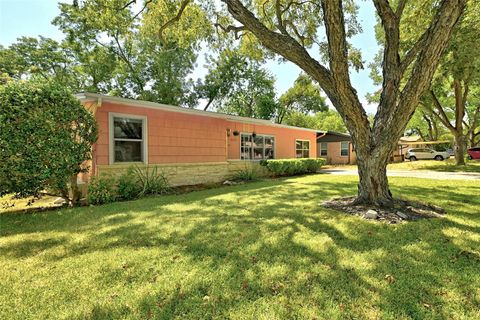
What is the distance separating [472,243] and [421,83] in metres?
2.63

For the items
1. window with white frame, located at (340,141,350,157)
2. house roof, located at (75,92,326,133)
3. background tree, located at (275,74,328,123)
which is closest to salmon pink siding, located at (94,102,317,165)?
house roof, located at (75,92,326,133)

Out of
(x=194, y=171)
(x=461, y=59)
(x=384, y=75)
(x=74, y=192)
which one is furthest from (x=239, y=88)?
(x=384, y=75)

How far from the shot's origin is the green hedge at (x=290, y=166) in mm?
12469

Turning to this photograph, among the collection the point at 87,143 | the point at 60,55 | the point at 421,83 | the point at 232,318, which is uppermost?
the point at 60,55

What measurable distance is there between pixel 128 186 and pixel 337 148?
2074cm

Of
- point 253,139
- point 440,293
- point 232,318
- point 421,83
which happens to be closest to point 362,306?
point 440,293

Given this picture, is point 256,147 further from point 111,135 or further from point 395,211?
point 395,211

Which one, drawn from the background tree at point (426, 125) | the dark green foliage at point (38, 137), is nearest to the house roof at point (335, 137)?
the background tree at point (426, 125)

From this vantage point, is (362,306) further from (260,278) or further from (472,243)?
Answer: (472,243)

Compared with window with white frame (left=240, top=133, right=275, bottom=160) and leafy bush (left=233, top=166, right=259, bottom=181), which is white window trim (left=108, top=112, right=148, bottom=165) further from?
window with white frame (left=240, top=133, right=275, bottom=160)

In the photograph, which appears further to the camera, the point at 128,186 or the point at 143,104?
the point at 143,104

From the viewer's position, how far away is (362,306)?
2.04 metres

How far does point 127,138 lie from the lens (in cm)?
809

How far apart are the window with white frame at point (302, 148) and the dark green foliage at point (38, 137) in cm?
1276
